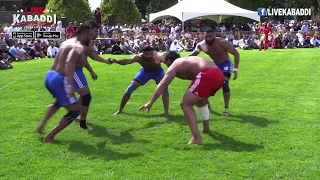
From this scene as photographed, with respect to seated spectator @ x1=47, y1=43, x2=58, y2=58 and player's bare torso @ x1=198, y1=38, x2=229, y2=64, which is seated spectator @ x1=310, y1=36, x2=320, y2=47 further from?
player's bare torso @ x1=198, y1=38, x2=229, y2=64

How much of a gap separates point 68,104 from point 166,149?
1.50 meters

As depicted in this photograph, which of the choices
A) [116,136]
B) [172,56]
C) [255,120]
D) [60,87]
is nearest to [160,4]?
[255,120]

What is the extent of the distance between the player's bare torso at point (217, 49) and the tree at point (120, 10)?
32.6 m

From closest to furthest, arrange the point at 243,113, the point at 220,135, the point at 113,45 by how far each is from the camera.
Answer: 1. the point at 220,135
2. the point at 243,113
3. the point at 113,45

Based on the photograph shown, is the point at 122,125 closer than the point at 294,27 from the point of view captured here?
Yes

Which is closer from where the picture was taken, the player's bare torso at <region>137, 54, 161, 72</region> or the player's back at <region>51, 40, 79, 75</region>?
the player's back at <region>51, 40, 79, 75</region>

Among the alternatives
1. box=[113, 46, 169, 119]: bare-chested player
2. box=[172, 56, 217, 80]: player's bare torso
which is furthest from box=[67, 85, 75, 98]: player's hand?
box=[113, 46, 169, 119]: bare-chested player

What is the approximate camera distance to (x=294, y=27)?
37.3 metres

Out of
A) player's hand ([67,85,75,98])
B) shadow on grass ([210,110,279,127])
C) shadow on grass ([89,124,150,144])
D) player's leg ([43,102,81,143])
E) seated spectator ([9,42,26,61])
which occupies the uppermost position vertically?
seated spectator ([9,42,26,61])

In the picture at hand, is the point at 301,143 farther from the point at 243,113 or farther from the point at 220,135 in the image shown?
the point at 243,113

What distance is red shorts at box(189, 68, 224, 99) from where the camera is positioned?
6.96 m

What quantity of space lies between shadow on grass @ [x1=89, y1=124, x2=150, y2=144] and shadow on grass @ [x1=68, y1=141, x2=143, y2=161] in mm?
262

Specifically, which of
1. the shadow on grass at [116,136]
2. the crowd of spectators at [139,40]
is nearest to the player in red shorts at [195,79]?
the shadow on grass at [116,136]

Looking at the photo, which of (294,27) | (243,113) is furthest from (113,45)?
(243,113)
